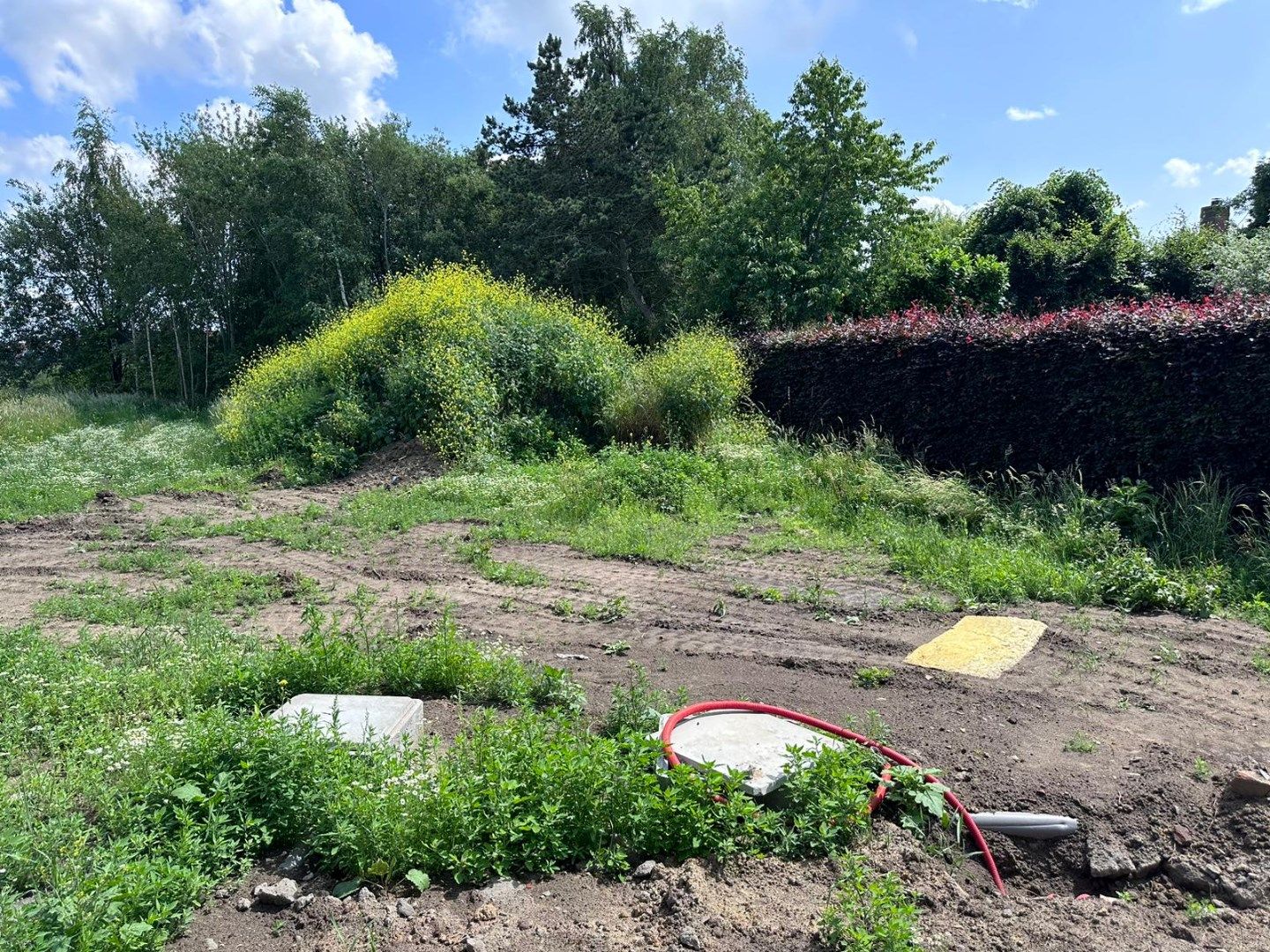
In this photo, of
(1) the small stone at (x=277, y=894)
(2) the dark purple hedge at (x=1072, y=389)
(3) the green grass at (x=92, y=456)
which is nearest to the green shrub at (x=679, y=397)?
(2) the dark purple hedge at (x=1072, y=389)

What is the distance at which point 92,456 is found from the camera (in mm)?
14891

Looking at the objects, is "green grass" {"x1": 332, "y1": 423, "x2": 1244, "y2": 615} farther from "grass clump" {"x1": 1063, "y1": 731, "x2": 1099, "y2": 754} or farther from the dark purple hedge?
"grass clump" {"x1": 1063, "y1": 731, "x2": 1099, "y2": 754}

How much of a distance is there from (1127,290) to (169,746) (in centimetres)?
2217

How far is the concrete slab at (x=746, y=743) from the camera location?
3.15 m

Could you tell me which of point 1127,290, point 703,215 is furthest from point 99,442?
point 1127,290

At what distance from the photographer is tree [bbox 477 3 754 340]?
26297 mm

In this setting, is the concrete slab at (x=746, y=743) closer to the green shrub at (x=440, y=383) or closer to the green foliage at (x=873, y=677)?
the green foliage at (x=873, y=677)

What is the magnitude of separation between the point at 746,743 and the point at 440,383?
33.8 ft

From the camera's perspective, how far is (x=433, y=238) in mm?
30234

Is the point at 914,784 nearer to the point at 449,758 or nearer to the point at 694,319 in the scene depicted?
the point at 449,758

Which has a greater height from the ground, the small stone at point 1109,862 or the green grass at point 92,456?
the green grass at point 92,456

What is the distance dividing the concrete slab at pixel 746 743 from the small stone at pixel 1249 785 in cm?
158

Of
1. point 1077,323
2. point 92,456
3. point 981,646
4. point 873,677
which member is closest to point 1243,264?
point 1077,323

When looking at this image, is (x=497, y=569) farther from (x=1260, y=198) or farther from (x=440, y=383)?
(x=1260, y=198)
